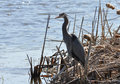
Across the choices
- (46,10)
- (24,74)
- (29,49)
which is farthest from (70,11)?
(24,74)

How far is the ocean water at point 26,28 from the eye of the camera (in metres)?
7.46

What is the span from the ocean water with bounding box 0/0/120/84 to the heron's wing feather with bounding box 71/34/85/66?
1002mm

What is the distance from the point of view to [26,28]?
10.9 meters

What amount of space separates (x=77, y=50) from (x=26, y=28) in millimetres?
4823

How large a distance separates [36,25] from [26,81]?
15.3 ft

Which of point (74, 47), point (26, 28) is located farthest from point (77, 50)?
point (26, 28)

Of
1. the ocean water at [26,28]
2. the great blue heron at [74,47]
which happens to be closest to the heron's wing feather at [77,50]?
the great blue heron at [74,47]

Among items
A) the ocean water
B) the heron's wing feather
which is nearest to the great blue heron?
the heron's wing feather

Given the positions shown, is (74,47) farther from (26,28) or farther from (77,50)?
(26,28)

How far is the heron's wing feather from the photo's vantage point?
6.14 metres

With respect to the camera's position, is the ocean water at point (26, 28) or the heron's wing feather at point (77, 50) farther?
the ocean water at point (26, 28)

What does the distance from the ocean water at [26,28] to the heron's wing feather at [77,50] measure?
100 centimetres

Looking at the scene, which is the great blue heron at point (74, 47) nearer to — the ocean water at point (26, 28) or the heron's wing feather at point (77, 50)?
the heron's wing feather at point (77, 50)

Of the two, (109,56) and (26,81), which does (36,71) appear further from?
(109,56)
